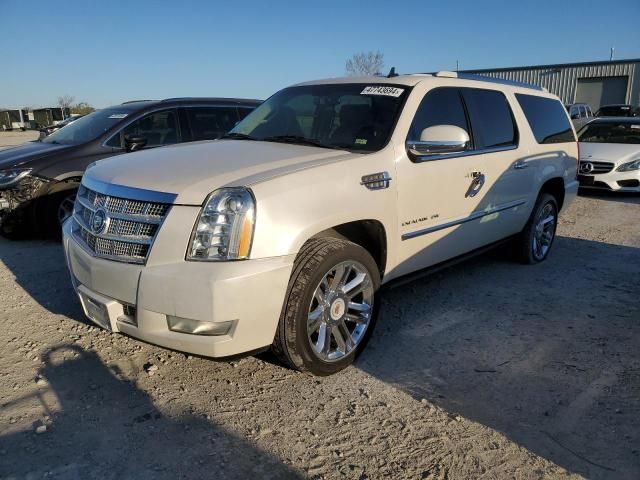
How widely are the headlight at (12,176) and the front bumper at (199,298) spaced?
360 centimetres

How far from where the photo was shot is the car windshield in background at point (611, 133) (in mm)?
10406

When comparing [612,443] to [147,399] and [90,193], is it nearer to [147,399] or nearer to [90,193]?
[147,399]

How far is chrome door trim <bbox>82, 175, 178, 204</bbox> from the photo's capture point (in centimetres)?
272

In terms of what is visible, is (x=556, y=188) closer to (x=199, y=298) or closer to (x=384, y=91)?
(x=384, y=91)

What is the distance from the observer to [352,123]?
3746 mm

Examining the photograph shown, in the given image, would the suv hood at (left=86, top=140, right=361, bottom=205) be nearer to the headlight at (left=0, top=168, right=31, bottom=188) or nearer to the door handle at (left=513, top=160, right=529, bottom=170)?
the door handle at (left=513, top=160, right=529, bottom=170)

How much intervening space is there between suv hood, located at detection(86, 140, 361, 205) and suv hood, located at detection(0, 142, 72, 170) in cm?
288

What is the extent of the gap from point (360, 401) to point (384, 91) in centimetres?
224

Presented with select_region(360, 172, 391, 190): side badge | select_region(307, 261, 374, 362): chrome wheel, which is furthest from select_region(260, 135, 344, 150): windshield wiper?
select_region(307, 261, 374, 362): chrome wheel

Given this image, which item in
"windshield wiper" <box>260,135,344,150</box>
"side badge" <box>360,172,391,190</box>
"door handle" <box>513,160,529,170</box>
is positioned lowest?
"door handle" <box>513,160,529,170</box>

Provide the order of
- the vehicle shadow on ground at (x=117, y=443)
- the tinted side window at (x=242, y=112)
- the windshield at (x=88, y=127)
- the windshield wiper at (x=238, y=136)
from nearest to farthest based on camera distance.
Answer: the vehicle shadow on ground at (x=117, y=443) → the windshield wiper at (x=238, y=136) → the windshield at (x=88, y=127) → the tinted side window at (x=242, y=112)

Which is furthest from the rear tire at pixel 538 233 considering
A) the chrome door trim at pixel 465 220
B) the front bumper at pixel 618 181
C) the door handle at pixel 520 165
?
the front bumper at pixel 618 181

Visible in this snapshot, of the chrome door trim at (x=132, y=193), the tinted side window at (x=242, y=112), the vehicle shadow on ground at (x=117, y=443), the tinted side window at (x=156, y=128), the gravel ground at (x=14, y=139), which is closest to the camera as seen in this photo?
the vehicle shadow on ground at (x=117, y=443)

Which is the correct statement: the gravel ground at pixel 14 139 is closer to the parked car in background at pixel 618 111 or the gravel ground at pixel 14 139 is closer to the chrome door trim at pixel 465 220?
the chrome door trim at pixel 465 220
